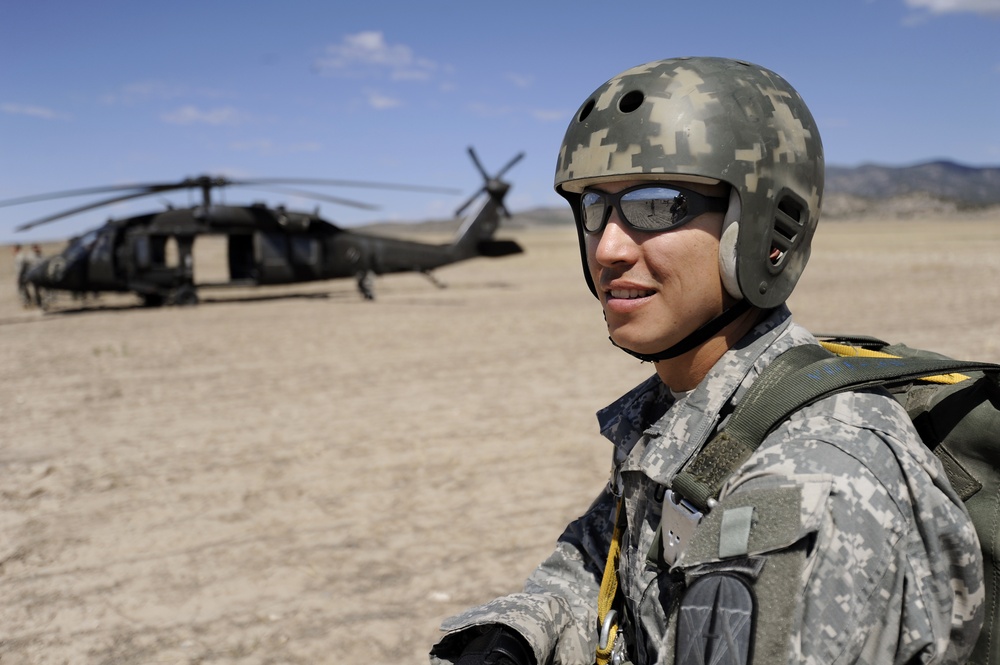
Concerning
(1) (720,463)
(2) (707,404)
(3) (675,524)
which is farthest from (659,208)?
(3) (675,524)

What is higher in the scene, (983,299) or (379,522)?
(983,299)

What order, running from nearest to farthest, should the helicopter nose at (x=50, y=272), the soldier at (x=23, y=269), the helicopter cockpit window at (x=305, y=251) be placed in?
1. the helicopter nose at (x=50, y=272)
2. the helicopter cockpit window at (x=305, y=251)
3. the soldier at (x=23, y=269)

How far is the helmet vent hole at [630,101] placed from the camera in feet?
5.90

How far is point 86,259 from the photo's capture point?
1723 centimetres

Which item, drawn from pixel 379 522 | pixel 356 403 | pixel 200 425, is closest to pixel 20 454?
pixel 200 425

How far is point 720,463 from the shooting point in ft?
4.76

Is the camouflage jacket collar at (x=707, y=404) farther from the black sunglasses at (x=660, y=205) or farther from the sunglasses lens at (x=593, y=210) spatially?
the sunglasses lens at (x=593, y=210)

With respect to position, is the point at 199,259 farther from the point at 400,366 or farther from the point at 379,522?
the point at 379,522

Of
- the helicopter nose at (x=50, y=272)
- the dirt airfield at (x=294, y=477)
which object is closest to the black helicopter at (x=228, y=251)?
the helicopter nose at (x=50, y=272)

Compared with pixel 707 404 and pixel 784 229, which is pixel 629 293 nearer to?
pixel 707 404

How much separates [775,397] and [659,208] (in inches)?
19.1

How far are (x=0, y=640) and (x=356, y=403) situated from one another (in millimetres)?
4400

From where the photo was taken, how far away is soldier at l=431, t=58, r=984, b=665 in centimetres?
125

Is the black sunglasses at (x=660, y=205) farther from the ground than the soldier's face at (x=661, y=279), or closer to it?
farther from the ground
